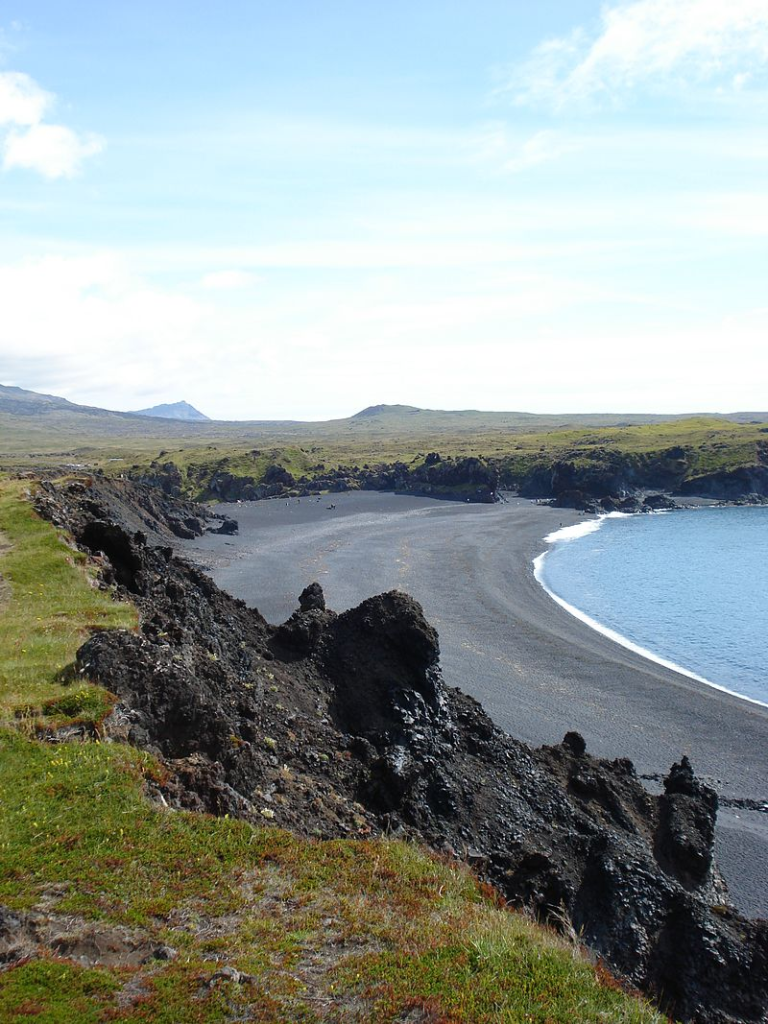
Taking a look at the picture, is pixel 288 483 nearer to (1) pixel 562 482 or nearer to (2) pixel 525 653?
(1) pixel 562 482

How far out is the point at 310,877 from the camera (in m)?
15.5

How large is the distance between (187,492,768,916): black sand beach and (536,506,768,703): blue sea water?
158 inches

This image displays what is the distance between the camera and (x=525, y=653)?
61.0 meters

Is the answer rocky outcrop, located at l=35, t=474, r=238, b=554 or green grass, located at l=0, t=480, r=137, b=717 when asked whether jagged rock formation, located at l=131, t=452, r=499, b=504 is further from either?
green grass, located at l=0, t=480, r=137, b=717

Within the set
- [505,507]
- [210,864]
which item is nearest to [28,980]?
[210,864]

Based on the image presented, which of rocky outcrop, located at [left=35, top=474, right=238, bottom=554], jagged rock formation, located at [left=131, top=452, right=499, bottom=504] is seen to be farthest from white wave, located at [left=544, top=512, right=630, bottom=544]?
rocky outcrop, located at [left=35, top=474, right=238, bottom=554]

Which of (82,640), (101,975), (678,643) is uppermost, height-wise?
(82,640)

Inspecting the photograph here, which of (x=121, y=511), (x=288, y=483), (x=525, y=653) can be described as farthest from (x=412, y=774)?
(x=288, y=483)

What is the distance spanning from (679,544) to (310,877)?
11896 centimetres

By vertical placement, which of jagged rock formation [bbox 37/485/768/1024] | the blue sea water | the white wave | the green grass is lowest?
the blue sea water

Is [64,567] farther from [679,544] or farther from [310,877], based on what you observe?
[679,544]

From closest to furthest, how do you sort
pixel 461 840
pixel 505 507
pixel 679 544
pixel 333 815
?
pixel 333 815 → pixel 461 840 → pixel 679 544 → pixel 505 507

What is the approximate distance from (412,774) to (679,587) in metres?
75.7

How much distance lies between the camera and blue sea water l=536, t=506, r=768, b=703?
63.2 metres
